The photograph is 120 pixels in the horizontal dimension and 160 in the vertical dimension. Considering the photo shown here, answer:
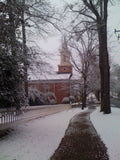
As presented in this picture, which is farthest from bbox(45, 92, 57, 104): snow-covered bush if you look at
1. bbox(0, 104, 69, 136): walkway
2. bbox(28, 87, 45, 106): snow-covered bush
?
bbox(0, 104, 69, 136): walkway

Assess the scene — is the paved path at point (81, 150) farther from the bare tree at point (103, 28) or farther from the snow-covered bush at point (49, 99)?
the snow-covered bush at point (49, 99)

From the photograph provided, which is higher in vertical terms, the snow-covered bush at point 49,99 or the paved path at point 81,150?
the paved path at point 81,150

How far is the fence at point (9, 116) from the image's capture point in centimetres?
705

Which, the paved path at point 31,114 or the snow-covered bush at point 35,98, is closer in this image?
the paved path at point 31,114

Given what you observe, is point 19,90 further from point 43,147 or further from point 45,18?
point 45,18

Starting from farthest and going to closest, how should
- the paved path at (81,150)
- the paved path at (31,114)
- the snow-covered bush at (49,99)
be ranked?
the snow-covered bush at (49,99) < the paved path at (31,114) < the paved path at (81,150)

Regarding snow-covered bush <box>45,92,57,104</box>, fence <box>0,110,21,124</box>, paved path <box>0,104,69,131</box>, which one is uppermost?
fence <box>0,110,21,124</box>

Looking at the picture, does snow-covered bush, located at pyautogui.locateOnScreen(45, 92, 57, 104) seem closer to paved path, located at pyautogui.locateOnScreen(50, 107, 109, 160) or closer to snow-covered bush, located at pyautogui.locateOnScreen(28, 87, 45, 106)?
snow-covered bush, located at pyautogui.locateOnScreen(28, 87, 45, 106)

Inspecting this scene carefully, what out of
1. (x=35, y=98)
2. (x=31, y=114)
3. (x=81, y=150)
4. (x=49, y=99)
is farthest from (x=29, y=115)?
(x=49, y=99)

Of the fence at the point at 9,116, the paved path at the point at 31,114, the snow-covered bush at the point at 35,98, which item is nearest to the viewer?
the fence at the point at 9,116

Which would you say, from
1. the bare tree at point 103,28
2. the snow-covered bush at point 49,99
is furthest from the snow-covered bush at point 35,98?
the bare tree at point 103,28

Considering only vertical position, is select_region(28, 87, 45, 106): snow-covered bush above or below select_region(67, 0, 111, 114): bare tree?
below

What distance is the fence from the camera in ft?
23.1

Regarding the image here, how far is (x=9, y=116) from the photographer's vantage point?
7531 millimetres
